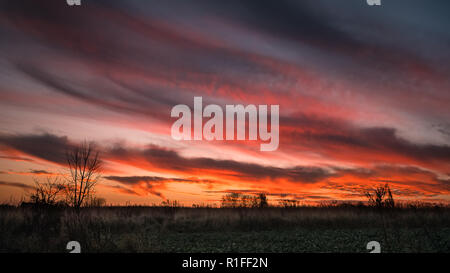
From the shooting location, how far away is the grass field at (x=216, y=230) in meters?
11.8

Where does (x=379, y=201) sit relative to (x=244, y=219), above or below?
above

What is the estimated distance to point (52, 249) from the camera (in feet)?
38.4

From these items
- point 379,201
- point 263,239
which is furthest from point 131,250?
point 379,201

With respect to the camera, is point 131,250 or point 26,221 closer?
point 131,250

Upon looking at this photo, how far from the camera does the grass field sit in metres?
11.8

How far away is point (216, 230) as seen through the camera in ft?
72.2

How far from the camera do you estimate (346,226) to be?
72.8 ft

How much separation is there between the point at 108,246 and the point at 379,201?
9.21m
